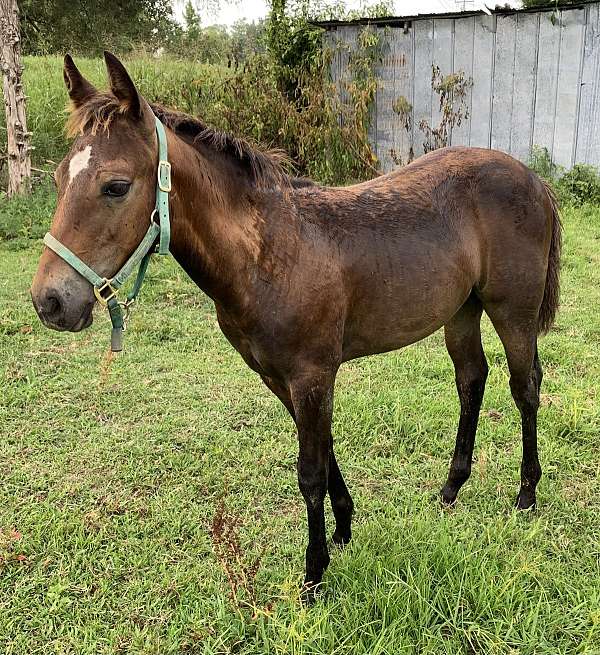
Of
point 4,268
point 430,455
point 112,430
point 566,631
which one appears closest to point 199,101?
point 4,268

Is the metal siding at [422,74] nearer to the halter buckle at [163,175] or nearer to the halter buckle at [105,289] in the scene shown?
the halter buckle at [163,175]

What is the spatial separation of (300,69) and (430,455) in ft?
22.5

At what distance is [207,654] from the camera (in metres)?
2.06

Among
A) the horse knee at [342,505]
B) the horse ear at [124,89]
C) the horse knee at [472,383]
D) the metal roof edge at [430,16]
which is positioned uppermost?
the metal roof edge at [430,16]

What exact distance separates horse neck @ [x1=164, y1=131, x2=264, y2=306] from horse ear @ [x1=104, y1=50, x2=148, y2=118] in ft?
0.51

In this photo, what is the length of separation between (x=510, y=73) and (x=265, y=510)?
7.01 meters

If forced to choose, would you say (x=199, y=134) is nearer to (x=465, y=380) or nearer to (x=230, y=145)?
(x=230, y=145)

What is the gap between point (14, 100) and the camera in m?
7.49

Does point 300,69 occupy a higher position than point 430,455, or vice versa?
point 300,69

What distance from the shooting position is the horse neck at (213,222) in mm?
1832

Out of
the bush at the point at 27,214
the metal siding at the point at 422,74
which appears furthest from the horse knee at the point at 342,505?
the metal siding at the point at 422,74

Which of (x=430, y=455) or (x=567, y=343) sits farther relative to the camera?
(x=567, y=343)

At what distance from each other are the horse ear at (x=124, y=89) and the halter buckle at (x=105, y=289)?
48 centimetres

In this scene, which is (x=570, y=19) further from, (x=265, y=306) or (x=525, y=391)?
(x=265, y=306)
